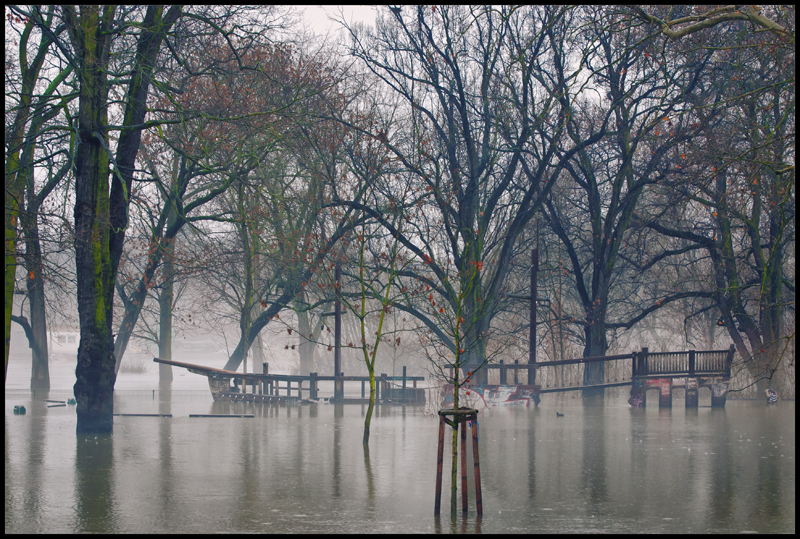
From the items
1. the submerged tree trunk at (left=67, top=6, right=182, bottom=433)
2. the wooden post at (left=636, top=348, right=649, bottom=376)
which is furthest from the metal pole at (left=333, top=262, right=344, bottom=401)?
the wooden post at (left=636, top=348, right=649, bottom=376)

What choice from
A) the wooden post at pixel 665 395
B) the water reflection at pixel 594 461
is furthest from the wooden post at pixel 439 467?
the wooden post at pixel 665 395

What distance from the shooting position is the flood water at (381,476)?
1006 centimetres

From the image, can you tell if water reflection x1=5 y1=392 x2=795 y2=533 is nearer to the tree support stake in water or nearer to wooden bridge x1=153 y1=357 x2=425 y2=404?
the tree support stake in water

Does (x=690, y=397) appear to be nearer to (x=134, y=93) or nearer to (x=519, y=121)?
(x=519, y=121)

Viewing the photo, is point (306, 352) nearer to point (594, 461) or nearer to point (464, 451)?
point (594, 461)

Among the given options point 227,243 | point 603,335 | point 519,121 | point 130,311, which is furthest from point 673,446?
point 227,243

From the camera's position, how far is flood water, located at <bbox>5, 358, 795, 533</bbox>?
10062mm

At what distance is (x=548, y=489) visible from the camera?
A: 12484 mm

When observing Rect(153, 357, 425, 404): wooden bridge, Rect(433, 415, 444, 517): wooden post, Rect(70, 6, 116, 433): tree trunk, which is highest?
Rect(70, 6, 116, 433): tree trunk

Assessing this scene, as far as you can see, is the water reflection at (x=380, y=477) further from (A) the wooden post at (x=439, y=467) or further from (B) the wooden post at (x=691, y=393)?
(B) the wooden post at (x=691, y=393)

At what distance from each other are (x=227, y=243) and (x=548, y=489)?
28.2 meters

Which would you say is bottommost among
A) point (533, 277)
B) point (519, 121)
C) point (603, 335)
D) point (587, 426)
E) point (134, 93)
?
point (587, 426)

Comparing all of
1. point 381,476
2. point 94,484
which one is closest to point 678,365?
point 381,476

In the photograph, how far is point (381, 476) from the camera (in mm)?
13578
